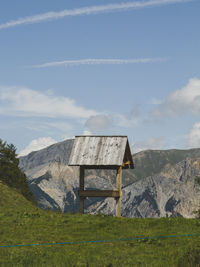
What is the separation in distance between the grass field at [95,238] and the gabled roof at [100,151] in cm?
911

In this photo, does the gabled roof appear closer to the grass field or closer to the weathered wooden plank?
the weathered wooden plank

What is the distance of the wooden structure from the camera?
34.1m

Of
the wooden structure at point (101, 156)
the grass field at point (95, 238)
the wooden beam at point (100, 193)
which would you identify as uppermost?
the wooden structure at point (101, 156)

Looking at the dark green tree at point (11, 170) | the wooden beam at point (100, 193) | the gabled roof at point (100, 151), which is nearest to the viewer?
the wooden beam at point (100, 193)

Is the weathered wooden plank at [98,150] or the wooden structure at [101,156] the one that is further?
A: the weathered wooden plank at [98,150]

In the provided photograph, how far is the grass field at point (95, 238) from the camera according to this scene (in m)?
14.6

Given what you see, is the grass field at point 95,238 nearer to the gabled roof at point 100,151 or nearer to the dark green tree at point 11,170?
the gabled roof at point 100,151

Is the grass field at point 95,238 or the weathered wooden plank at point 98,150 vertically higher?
the weathered wooden plank at point 98,150

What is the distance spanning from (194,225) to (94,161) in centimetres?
1396

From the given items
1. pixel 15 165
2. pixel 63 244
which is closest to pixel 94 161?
pixel 63 244

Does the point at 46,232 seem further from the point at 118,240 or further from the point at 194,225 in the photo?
the point at 194,225

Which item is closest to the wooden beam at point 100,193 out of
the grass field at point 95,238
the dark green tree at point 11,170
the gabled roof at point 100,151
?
the gabled roof at point 100,151

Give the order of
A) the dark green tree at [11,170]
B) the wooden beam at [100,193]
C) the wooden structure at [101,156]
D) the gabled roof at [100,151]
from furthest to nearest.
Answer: the dark green tree at [11,170], the gabled roof at [100,151], the wooden structure at [101,156], the wooden beam at [100,193]

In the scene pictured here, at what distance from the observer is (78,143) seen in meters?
36.4
